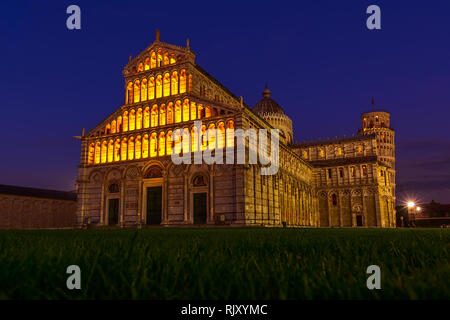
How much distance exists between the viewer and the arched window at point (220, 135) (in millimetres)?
28281

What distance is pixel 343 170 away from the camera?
5669 centimetres

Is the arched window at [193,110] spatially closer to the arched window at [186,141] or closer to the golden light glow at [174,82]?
the arched window at [186,141]

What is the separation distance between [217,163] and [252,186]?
3774mm

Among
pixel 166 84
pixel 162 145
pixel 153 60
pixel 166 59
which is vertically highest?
pixel 153 60

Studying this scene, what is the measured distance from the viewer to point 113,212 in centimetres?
3262

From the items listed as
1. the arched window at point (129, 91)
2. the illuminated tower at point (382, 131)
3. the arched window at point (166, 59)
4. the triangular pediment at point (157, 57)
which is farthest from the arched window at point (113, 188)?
the illuminated tower at point (382, 131)

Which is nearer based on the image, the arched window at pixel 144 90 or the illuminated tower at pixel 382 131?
the arched window at pixel 144 90

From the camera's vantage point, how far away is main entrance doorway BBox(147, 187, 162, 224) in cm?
3064

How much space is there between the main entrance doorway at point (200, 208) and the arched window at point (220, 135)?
4570 millimetres

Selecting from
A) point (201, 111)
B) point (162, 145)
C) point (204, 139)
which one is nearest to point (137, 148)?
point (162, 145)

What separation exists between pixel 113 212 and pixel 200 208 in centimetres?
1000

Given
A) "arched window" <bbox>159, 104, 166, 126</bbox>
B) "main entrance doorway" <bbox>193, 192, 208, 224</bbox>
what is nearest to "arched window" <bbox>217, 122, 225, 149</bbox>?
"main entrance doorway" <bbox>193, 192, 208, 224</bbox>

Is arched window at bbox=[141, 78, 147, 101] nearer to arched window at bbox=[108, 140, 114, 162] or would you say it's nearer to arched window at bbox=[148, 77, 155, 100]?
arched window at bbox=[148, 77, 155, 100]

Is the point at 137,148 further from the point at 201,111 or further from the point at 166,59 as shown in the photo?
the point at 166,59
